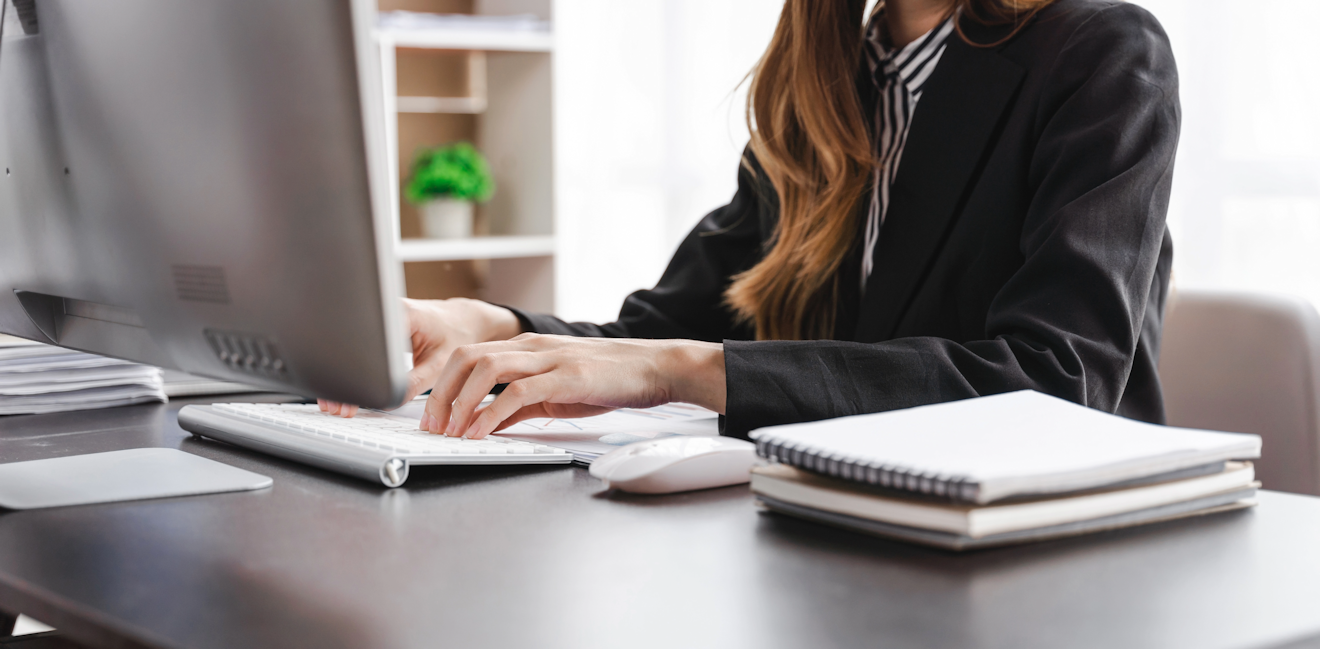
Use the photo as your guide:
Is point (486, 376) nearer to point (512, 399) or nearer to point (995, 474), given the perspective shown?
point (512, 399)

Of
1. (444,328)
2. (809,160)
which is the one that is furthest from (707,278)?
(444,328)

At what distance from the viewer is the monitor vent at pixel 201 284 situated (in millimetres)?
625

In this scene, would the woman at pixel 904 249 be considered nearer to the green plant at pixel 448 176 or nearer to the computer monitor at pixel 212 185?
the computer monitor at pixel 212 185

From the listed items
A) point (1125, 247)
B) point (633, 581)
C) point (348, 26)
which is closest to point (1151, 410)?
point (1125, 247)

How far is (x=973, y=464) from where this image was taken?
543mm

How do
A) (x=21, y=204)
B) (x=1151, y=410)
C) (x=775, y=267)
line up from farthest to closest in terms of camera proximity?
(x=775, y=267) < (x=1151, y=410) < (x=21, y=204)

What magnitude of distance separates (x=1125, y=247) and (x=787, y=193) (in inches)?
19.7

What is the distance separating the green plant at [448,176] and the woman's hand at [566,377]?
1914 millimetres

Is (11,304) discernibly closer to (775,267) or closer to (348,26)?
(348,26)

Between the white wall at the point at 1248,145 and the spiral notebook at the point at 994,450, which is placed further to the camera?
the white wall at the point at 1248,145

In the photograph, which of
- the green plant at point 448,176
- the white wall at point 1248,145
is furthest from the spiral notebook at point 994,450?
the green plant at point 448,176

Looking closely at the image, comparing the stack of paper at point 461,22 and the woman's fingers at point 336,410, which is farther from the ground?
the stack of paper at point 461,22

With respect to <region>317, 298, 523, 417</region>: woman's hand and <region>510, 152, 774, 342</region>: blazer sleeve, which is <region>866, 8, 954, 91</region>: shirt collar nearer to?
<region>510, 152, 774, 342</region>: blazer sleeve

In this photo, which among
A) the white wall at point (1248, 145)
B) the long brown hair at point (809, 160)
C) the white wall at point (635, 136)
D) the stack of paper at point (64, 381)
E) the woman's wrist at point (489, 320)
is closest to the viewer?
the stack of paper at point (64, 381)
